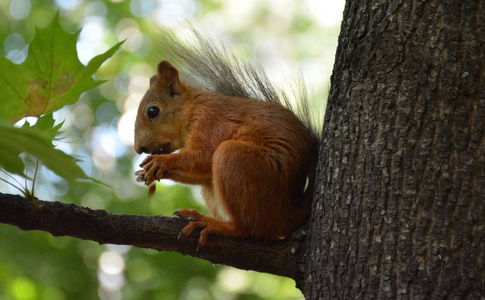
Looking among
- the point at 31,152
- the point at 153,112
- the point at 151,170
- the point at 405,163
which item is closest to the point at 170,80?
the point at 153,112

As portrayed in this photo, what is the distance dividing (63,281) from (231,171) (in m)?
3.32

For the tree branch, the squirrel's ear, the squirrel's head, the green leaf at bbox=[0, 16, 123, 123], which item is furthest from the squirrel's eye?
the green leaf at bbox=[0, 16, 123, 123]

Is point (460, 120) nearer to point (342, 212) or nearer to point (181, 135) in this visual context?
point (342, 212)

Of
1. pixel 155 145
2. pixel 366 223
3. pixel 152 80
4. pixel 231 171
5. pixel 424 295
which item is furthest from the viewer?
pixel 152 80

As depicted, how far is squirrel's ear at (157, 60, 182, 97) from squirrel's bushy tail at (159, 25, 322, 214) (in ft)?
0.22

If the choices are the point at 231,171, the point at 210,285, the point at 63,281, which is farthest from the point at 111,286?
the point at 231,171

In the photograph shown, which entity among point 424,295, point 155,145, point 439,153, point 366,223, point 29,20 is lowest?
point 424,295

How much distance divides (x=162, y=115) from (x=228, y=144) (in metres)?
0.63

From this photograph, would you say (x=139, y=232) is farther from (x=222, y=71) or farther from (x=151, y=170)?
(x=222, y=71)

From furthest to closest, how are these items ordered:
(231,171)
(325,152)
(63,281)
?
(63,281), (231,171), (325,152)

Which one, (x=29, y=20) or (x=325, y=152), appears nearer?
(x=325, y=152)

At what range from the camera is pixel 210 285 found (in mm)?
5062

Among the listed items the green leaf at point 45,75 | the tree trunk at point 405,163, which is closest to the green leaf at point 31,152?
the green leaf at point 45,75

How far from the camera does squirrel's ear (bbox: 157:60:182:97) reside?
2848 millimetres
